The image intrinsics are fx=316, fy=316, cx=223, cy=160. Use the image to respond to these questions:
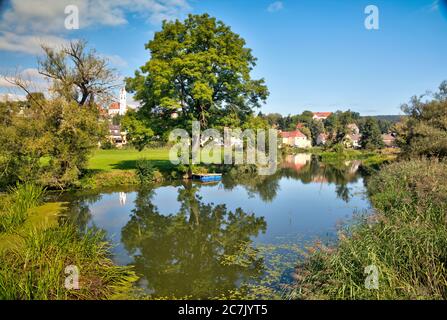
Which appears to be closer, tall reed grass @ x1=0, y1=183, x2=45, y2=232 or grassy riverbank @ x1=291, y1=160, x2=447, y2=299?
grassy riverbank @ x1=291, y1=160, x2=447, y2=299

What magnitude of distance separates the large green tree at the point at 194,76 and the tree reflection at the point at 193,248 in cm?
963

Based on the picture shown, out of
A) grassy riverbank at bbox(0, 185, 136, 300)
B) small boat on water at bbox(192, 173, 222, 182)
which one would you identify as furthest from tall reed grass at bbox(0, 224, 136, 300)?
small boat on water at bbox(192, 173, 222, 182)

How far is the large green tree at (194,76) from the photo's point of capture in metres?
21.9

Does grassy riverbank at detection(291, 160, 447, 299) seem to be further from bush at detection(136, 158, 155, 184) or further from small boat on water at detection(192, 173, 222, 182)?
bush at detection(136, 158, 155, 184)

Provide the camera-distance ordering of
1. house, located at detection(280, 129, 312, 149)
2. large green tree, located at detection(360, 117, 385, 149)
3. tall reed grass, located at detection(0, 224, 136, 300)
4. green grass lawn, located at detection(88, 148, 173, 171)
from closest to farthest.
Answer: tall reed grass, located at detection(0, 224, 136, 300)
green grass lawn, located at detection(88, 148, 173, 171)
large green tree, located at detection(360, 117, 385, 149)
house, located at detection(280, 129, 312, 149)

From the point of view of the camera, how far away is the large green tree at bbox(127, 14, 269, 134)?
71.9ft

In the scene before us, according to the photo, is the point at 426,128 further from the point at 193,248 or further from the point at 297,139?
the point at 297,139

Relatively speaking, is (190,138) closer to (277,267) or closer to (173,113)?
(173,113)

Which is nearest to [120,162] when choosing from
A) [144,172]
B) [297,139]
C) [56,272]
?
[144,172]

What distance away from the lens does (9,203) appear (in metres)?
11.5

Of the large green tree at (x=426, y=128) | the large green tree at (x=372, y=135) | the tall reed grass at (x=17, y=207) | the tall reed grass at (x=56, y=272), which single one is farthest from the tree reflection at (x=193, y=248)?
the large green tree at (x=372, y=135)

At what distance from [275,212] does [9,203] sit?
10447 mm

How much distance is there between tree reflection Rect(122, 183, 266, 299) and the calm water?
0.9 inches

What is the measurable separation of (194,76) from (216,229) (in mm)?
13426
